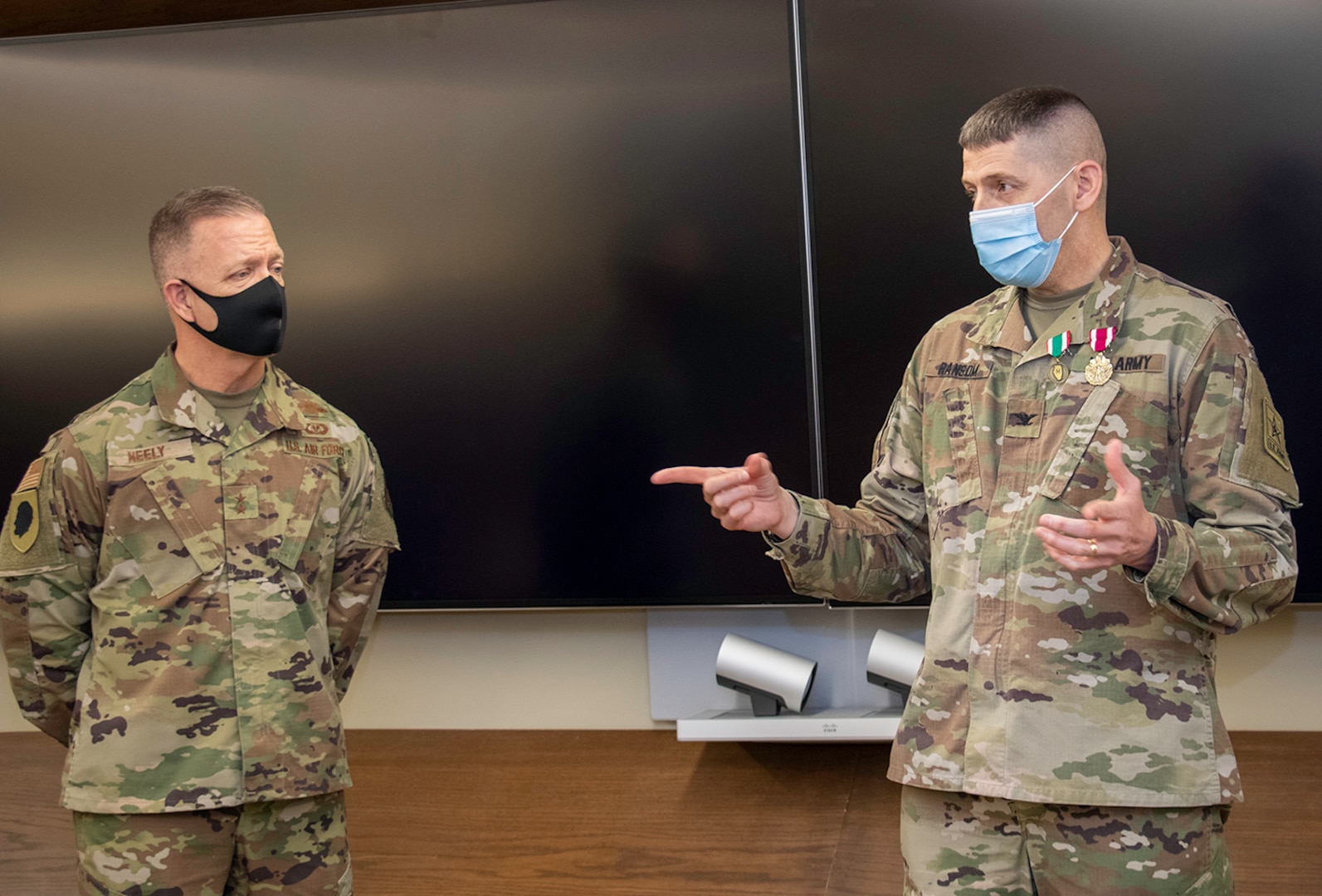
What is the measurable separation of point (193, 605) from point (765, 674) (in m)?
1.88

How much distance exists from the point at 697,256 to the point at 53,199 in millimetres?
2099

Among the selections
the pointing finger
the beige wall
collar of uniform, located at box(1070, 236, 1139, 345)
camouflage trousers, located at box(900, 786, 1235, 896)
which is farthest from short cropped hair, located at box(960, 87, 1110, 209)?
the beige wall

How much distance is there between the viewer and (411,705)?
402 cm

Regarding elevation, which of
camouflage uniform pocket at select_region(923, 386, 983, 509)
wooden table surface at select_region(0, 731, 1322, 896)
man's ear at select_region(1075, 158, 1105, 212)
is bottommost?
wooden table surface at select_region(0, 731, 1322, 896)

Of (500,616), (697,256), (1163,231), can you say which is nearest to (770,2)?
(697,256)

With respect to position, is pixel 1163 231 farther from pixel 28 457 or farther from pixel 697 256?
pixel 28 457

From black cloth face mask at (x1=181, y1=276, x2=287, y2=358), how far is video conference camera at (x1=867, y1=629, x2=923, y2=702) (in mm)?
1963

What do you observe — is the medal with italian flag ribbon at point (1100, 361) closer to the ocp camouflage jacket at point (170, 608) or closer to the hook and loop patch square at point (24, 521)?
the ocp camouflage jacket at point (170, 608)

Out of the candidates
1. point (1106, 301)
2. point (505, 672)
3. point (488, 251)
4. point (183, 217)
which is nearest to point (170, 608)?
point (183, 217)

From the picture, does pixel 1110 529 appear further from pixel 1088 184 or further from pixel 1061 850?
pixel 1088 184

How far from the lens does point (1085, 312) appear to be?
174 cm

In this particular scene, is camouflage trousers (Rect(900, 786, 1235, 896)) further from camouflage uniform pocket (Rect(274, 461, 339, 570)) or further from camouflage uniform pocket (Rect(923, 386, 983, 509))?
camouflage uniform pocket (Rect(274, 461, 339, 570))

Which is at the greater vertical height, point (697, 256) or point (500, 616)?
point (697, 256)

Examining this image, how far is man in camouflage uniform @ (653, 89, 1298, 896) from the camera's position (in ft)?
5.18
